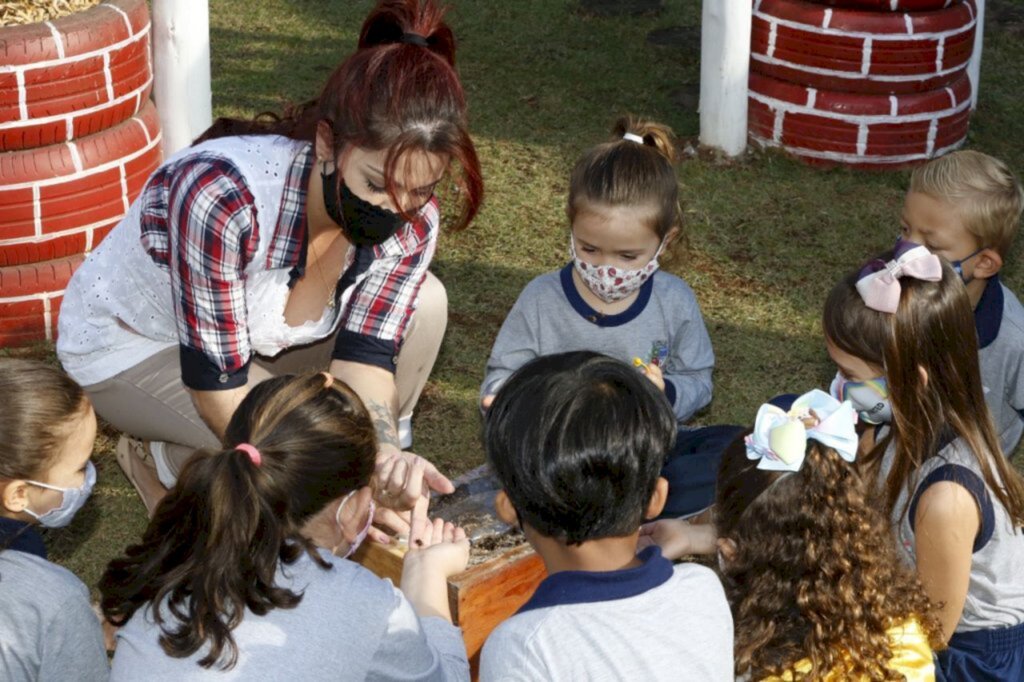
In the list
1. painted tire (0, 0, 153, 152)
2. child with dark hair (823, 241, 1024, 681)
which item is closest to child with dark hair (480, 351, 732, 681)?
child with dark hair (823, 241, 1024, 681)

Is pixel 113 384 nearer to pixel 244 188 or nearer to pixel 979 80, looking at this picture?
pixel 244 188

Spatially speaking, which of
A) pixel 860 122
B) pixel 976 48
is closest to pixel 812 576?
pixel 860 122

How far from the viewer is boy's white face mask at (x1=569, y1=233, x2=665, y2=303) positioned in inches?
133

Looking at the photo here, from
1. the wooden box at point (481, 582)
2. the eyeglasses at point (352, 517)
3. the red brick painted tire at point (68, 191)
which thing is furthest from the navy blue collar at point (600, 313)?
the red brick painted tire at point (68, 191)

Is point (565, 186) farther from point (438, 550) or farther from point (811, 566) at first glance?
point (811, 566)

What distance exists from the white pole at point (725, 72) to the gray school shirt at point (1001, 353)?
91.3 inches

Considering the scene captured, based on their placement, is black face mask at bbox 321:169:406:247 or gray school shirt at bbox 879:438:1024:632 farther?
black face mask at bbox 321:169:406:247

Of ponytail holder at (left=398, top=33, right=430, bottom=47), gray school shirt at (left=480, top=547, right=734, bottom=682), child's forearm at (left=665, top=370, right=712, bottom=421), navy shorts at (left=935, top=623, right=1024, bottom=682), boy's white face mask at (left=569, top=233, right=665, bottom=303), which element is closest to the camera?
gray school shirt at (left=480, top=547, right=734, bottom=682)

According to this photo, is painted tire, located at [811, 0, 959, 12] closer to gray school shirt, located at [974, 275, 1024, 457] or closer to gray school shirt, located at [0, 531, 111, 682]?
gray school shirt, located at [974, 275, 1024, 457]

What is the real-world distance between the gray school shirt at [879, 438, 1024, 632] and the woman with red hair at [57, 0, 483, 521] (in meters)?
1.03

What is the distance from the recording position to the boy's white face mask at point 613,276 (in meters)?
3.39

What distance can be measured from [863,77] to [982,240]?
227cm

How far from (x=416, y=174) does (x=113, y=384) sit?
1.04 metres

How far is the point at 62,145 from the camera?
4332 mm
